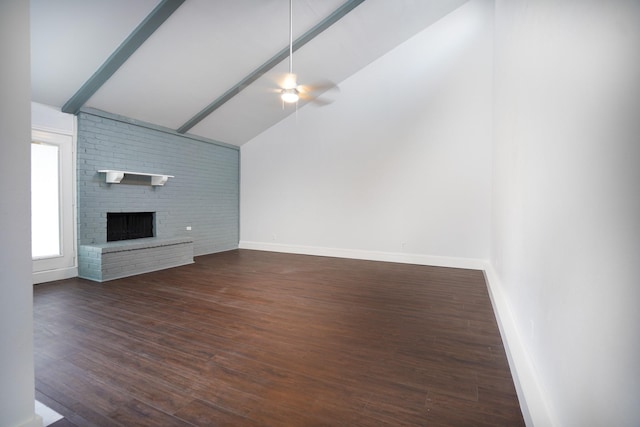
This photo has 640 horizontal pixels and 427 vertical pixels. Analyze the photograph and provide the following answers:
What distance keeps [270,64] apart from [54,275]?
482 centimetres

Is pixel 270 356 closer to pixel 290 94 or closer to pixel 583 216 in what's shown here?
pixel 583 216

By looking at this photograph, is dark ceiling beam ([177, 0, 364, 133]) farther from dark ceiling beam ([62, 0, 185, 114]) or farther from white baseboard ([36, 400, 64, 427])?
white baseboard ([36, 400, 64, 427])

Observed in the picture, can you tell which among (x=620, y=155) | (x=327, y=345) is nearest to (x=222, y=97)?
(x=327, y=345)

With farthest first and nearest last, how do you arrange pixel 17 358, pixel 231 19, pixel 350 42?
pixel 350 42 → pixel 231 19 → pixel 17 358

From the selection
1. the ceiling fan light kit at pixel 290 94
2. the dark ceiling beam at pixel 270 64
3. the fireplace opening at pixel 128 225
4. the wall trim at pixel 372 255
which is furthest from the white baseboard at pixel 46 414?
the wall trim at pixel 372 255

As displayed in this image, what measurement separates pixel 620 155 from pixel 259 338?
8.40 feet

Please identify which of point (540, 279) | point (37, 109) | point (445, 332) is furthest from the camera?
point (37, 109)

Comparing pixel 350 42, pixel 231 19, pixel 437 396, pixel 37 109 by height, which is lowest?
pixel 437 396

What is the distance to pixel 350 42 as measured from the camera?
527cm

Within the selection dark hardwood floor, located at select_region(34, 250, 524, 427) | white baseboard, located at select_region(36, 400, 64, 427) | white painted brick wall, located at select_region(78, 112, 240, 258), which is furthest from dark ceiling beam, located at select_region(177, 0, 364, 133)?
white baseboard, located at select_region(36, 400, 64, 427)

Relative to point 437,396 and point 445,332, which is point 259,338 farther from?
point 445,332

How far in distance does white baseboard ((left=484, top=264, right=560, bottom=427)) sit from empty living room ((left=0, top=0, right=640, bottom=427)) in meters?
0.02

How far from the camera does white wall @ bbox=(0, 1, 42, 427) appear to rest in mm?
1305

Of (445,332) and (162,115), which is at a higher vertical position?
(162,115)
